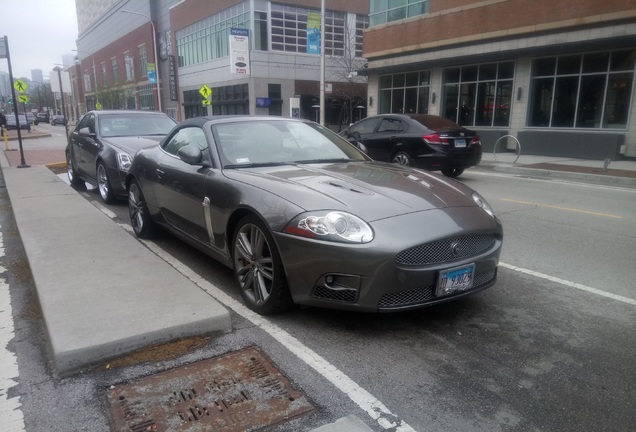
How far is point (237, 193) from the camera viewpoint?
4.01m

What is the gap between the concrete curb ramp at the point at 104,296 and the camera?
3.21m

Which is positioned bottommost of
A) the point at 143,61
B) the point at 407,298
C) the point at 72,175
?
the point at 72,175

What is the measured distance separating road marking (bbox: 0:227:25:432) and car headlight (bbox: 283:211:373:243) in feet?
6.25

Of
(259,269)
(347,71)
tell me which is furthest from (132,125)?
(347,71)

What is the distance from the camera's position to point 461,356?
3254 mm

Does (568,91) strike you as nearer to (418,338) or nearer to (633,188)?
(633,188)

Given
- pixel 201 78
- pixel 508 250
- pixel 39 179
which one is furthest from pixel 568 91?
pixel 201 78

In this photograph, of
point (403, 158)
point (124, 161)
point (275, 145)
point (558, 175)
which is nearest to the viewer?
point (275, 145)

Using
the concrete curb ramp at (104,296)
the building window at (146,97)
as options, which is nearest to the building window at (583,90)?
the concrete curb ramp at (104,296)

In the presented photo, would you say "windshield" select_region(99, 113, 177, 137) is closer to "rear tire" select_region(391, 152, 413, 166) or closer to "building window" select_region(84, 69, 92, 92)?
"rear tire" select_region(391, 152, 413, 166)

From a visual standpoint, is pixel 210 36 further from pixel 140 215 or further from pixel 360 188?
pixel 360 188

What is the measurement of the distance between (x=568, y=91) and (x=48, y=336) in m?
18.9

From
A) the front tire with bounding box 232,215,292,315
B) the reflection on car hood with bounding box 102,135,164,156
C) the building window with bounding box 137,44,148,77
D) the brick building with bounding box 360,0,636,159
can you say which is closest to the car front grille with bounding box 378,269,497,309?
the front tire with bounding box 232,215,292,315

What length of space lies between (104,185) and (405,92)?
19.2 metres
